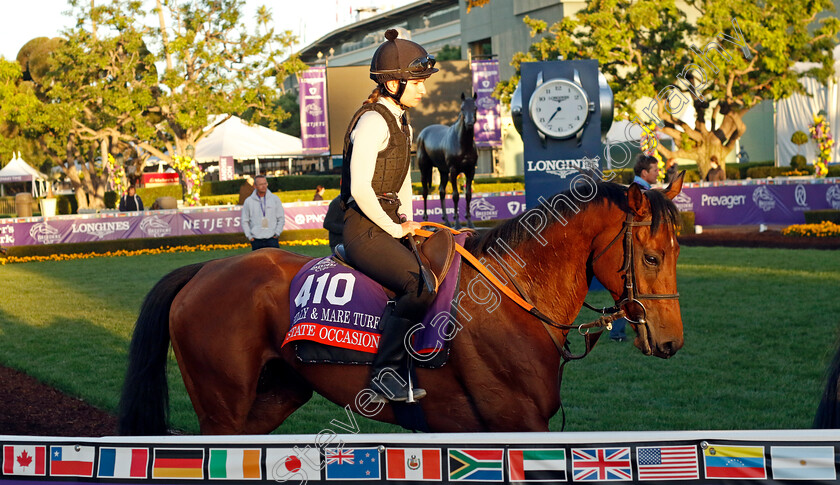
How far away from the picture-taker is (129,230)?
2230 cm

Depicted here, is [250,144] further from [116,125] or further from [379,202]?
[379,202]

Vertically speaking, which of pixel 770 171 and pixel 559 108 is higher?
pixel 559 108

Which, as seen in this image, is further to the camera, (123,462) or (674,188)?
(674,188)

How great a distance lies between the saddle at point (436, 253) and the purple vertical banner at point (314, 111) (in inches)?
975

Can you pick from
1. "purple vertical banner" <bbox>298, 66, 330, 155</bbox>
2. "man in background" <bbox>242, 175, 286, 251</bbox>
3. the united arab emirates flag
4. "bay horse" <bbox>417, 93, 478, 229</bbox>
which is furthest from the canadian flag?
"purple vertical banner" <bbox>298, 66, 330, 155</bbox>

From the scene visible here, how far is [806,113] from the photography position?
32.6 meters

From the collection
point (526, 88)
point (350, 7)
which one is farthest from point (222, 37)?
point (350, 7)

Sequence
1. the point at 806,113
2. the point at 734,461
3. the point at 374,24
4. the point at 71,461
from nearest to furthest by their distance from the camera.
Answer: the point at 734,461 < the point at 71,461 < the point at 806,113 < the point at 374,24

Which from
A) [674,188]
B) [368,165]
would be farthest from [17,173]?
[674,188]

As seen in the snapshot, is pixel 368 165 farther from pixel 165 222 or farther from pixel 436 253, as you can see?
pixel 165 222

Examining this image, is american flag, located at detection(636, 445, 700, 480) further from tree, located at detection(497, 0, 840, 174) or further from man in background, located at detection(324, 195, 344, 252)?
tree, located at detection(497, 0, 840, 174)

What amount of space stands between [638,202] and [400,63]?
4.11 feet

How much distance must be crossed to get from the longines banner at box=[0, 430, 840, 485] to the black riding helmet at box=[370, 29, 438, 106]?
1.68 meters

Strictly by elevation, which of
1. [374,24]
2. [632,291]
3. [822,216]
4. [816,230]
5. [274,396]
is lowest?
[816,230]
